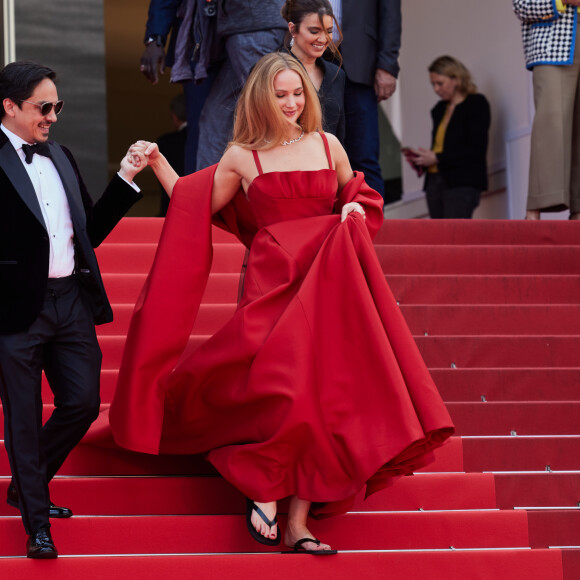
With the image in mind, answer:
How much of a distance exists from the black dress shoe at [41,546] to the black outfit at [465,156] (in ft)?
18.3

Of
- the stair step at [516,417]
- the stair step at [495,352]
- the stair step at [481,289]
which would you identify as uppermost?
the stair step at [481,289]

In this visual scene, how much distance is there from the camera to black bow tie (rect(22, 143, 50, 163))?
4.17m

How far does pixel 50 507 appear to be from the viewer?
4293 millimetres

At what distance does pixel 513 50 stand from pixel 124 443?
6814 mm

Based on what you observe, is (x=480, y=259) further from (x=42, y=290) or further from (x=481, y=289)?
(x=42, y=290)

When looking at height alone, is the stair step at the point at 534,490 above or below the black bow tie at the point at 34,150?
below

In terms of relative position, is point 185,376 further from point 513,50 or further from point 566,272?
point 513,50

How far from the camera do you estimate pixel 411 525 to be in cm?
439

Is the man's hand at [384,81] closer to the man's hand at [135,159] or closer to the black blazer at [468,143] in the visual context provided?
the black blazer at [468,143]

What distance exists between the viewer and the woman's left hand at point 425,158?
9046mm

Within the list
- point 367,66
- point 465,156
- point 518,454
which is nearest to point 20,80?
point 518,454

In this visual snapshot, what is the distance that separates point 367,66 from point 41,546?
3.99 metres

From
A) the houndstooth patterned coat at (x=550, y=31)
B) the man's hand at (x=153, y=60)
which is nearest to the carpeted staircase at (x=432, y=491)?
the man's hand at (x=153, y=60)

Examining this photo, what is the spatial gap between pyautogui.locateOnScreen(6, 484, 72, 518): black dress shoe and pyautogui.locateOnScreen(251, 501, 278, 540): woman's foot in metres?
0.70
